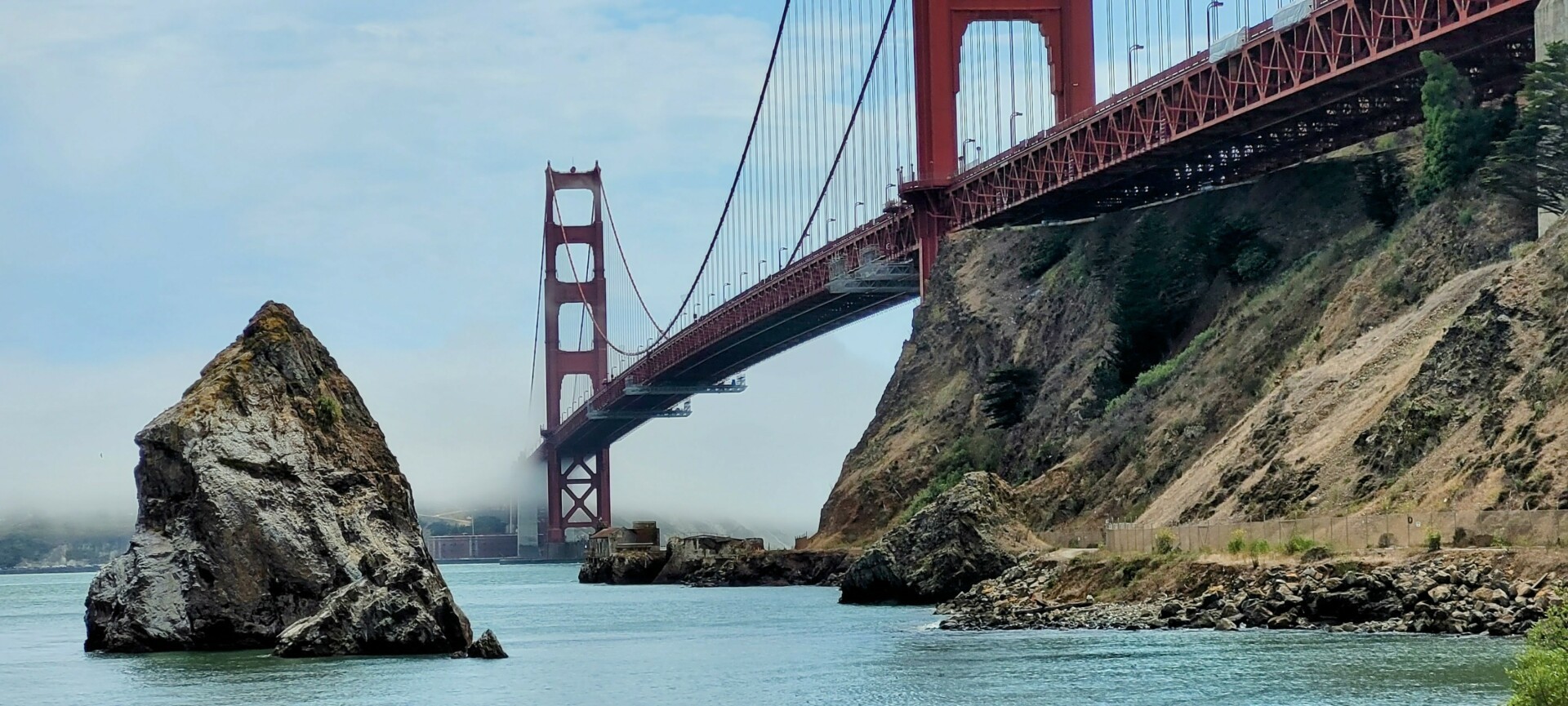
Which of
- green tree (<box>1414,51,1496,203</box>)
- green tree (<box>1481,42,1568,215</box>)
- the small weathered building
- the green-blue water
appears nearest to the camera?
the green-blue water

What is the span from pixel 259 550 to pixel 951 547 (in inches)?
926

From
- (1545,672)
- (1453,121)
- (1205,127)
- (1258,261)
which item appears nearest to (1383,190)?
(1205,127)

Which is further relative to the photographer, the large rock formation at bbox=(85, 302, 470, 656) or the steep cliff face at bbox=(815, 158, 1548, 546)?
the steep cliff face at bbox=(815, 158, 1548, 546)

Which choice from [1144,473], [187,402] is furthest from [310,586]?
[1144,473]

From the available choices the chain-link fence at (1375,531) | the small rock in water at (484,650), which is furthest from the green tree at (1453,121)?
the small rock in water at (484,650)

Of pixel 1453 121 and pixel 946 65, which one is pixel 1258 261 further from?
pixel 946 65

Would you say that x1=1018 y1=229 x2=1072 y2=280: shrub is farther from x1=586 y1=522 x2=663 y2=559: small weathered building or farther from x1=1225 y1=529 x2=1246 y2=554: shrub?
x1=1225 y1=529 x2=1246 y2=554: shrub

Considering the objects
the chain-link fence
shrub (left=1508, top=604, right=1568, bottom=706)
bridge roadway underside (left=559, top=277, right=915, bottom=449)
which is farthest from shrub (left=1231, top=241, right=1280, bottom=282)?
shrub (left=1508, top=604, right=1568, bottom=706)

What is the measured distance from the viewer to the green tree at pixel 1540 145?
174 ft

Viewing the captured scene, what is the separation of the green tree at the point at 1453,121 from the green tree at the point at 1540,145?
9.11 ft

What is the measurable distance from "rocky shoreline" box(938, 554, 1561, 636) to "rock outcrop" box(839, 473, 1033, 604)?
468 centimetres

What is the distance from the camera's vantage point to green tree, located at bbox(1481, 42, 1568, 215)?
52906mm

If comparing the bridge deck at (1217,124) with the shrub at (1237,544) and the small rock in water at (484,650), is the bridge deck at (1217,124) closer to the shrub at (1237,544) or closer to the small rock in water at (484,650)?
the shrub at (1237,544)

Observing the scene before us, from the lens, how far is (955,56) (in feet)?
307
